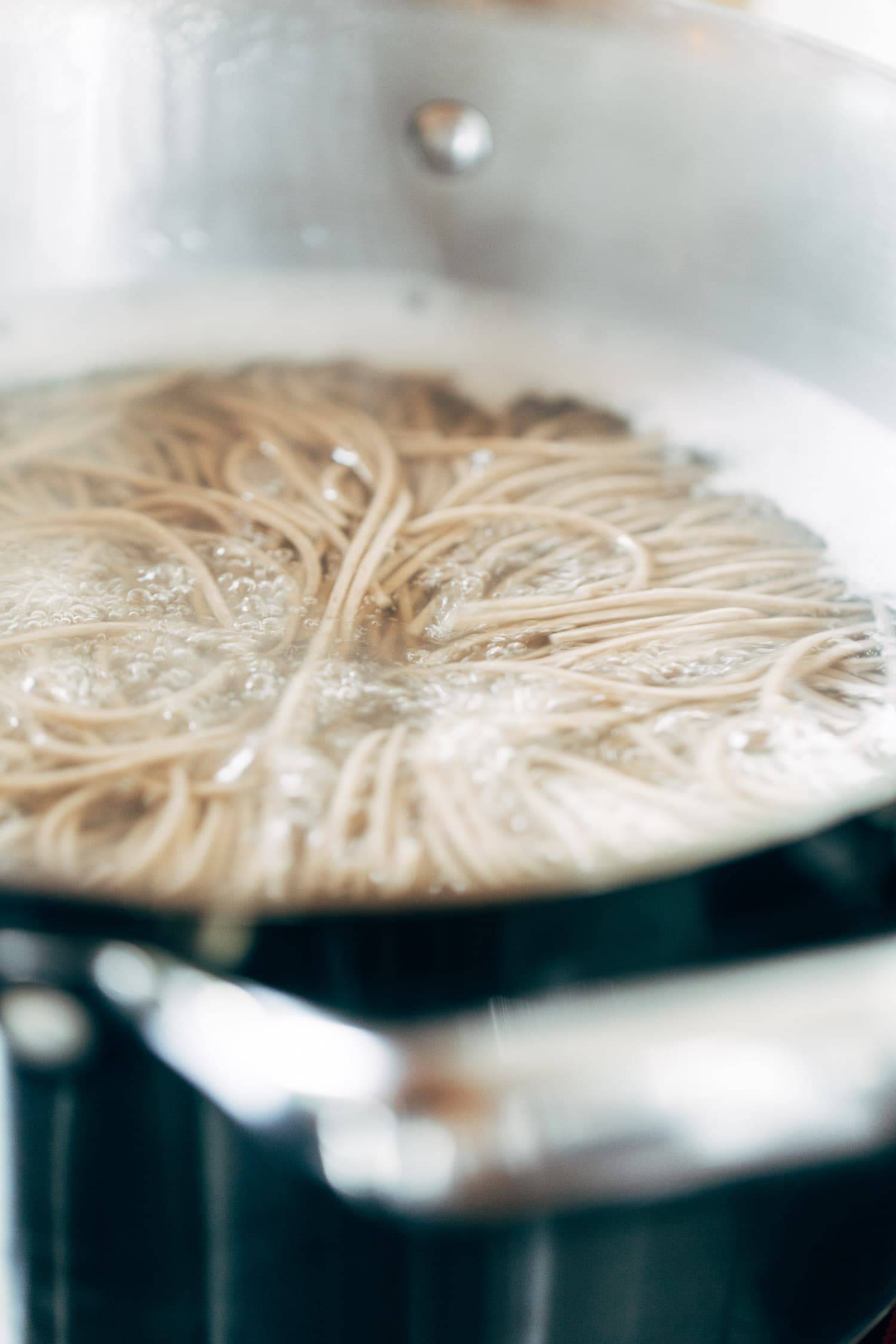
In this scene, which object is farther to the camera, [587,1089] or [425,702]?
[425,702]

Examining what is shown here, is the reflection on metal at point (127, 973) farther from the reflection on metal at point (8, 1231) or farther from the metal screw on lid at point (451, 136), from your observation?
the metal screw on lid at point (451, 136)

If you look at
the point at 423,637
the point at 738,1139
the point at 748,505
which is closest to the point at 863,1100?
the point at 738,1139

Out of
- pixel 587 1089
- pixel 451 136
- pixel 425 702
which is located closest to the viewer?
pixel 587 1089

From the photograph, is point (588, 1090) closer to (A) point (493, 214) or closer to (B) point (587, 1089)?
(B) point (587, 1089)

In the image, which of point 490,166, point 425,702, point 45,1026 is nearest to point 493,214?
point 490,166

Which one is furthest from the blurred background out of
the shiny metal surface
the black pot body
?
the black pot body

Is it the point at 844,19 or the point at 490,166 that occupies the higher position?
the point at 844,19

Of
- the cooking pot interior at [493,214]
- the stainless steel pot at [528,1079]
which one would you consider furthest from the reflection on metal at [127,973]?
the cooking pot interior at [493,214]
